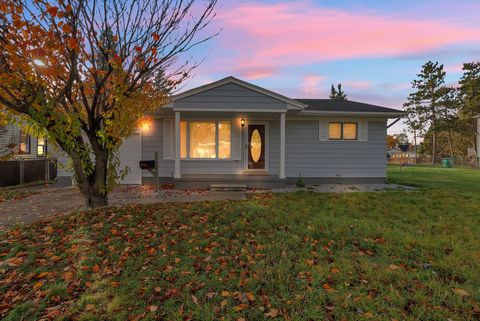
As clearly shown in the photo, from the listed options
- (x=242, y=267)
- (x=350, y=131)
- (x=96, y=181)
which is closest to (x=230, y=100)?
(x=350, y=131)

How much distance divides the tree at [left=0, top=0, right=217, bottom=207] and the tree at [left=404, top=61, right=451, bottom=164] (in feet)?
134

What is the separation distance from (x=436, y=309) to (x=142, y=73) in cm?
568

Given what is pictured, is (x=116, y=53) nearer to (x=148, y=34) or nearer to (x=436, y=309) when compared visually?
(x=148, y=34)

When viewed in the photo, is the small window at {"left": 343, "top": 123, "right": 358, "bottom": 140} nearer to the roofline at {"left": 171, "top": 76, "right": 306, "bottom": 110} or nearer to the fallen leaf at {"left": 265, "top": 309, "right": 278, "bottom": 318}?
the roofline at {"left": 171, "top": 76, "right": 306, "bottom": 110}

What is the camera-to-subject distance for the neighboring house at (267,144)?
11664 mm

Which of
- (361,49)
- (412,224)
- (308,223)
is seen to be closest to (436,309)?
(308,223)

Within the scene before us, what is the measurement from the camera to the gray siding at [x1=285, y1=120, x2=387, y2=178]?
39.9ft

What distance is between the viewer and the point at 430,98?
40.2m

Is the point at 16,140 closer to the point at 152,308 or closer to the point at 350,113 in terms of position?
the point at 350,113

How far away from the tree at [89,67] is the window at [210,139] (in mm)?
5089

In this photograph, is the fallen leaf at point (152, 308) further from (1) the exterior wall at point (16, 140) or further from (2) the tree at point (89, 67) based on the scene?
(1) the exterior wall at point (16, 140)

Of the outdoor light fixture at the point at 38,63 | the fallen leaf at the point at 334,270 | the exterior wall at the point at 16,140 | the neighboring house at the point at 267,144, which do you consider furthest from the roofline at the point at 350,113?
the exterior wall at the point at 16,140

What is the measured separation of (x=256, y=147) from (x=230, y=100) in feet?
8.51

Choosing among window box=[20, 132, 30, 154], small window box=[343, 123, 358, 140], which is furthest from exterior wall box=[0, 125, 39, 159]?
small window box=[343, 123, 358, 140]
